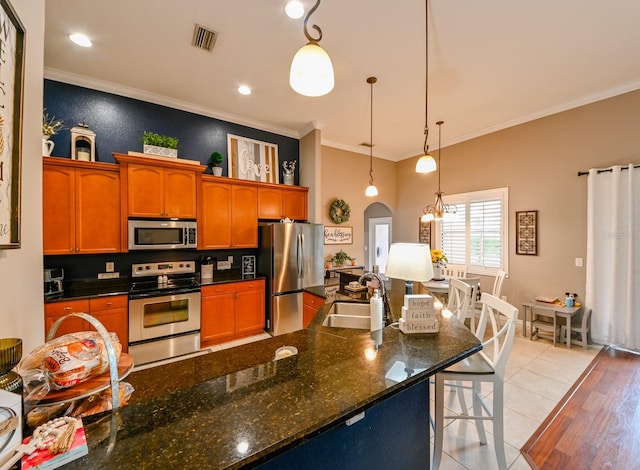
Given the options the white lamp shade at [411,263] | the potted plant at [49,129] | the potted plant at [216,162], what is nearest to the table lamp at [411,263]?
the white lamp shade at [411,263]

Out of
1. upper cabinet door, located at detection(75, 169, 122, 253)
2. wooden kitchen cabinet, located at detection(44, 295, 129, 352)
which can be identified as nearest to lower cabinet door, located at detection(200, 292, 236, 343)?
wooden kitchen cabinet, located at detection(44, 295, 129, 352)

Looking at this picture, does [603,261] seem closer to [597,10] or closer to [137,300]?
[597,10]

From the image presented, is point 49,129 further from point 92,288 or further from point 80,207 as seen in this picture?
point 92,288

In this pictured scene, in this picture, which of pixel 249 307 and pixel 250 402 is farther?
pixel 249 307

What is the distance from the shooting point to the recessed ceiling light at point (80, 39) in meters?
2.53

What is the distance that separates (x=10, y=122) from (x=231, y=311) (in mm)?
3271

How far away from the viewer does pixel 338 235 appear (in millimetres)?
5340

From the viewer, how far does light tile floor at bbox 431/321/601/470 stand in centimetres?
183

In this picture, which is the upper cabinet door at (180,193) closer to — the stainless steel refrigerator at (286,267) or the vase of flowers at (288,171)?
the stainless steel refrigerator at (286,267)

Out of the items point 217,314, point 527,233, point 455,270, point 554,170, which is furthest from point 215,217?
point 554,170

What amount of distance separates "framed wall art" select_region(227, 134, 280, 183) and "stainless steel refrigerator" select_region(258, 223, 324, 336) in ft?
3.17

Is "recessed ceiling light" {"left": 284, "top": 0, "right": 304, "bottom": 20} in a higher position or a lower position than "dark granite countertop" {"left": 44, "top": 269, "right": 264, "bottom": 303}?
higher

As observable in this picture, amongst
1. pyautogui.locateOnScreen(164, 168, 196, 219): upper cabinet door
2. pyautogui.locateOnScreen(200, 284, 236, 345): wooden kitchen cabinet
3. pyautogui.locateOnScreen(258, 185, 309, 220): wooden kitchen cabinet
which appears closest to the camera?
pyautogui.locateOnScreen(164, 168, 196, 219): upper cabinet door

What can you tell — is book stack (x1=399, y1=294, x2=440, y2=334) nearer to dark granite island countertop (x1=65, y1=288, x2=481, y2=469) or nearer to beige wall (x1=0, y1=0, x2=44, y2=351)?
dark granite island countertop (x1=65, y1=288, x2=481, y2=469)
